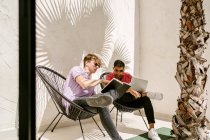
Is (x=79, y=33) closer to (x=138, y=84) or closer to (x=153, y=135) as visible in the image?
(x=138, y=84)

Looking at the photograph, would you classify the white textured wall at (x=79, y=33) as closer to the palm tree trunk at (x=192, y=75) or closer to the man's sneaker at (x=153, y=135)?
the man's sneaker at (x=153, y=135)

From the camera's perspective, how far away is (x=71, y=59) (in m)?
3.42

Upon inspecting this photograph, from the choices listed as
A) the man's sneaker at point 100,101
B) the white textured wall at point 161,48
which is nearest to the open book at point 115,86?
the man's sneaker at point 100,101

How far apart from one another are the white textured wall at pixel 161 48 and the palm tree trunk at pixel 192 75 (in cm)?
153

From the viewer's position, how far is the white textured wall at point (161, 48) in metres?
4.18

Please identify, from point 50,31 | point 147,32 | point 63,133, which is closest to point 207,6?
point 147,32

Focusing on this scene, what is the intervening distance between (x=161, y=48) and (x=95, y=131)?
1.82m

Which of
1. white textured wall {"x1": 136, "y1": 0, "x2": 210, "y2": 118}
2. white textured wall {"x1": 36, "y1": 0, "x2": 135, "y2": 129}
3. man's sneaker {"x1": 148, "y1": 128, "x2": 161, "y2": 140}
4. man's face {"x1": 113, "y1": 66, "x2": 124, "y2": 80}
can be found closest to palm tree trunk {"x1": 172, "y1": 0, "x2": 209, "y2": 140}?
man's sneaker {"x1": 148, "y1": 128, "x2": 161, "y2": 140}

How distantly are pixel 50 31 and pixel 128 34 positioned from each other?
1.64m
